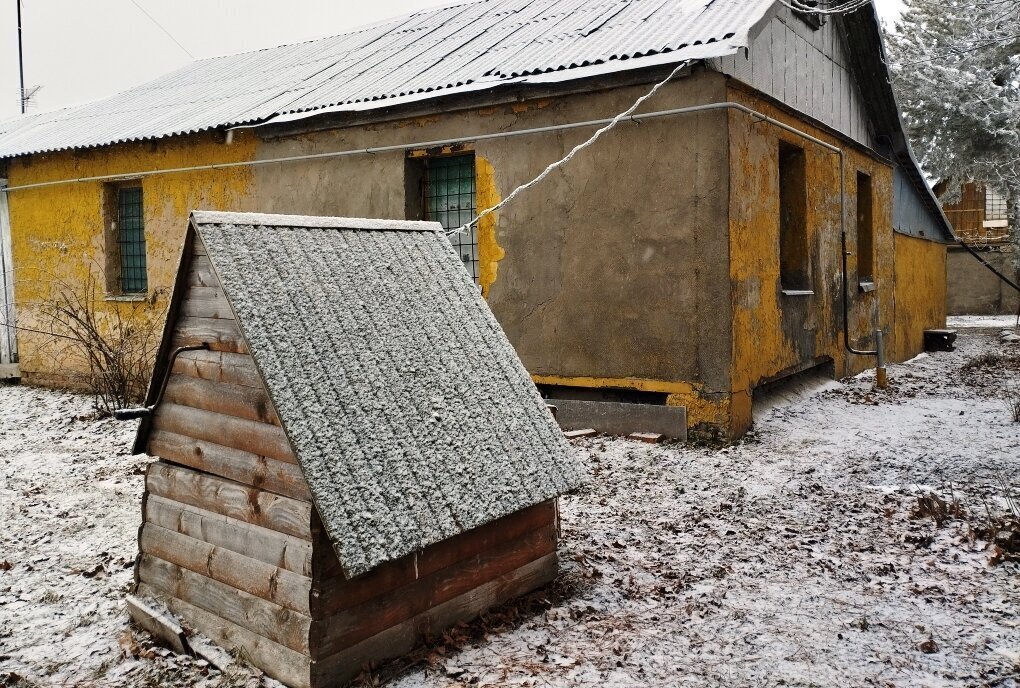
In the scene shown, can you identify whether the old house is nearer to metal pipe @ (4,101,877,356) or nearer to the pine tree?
metal pipe @ (4,101,877,356)

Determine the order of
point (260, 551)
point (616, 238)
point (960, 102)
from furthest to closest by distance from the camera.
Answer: point (960, 102), point (616, 238), point (260, 551)

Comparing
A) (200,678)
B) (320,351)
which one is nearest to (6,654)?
(200,678)

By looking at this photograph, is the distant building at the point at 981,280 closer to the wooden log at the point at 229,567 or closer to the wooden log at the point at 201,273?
the wooden log at the point at 201,273

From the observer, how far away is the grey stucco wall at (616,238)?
7234 mm

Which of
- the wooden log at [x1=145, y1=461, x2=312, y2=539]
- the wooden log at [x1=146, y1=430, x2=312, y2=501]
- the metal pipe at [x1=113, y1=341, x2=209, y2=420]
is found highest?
the metal pipe at [x1=113, y1=341, x2=209, y2=420]

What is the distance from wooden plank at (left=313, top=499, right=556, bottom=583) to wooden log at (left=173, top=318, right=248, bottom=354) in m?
0.83

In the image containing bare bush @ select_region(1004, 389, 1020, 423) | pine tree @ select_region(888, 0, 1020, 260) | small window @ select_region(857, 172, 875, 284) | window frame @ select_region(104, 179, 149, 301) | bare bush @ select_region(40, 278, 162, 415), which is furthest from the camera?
pine tree @ select_region(888, 0, 1020, 260)

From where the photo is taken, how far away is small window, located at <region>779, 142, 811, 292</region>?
916 centimetres

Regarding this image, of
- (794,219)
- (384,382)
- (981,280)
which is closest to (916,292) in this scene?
(794,219)

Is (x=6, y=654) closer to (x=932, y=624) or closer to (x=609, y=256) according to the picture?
(x=932, y=624)

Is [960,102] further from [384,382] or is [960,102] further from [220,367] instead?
[220,367]

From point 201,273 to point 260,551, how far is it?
123 centimetres

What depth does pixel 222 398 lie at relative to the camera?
356cm

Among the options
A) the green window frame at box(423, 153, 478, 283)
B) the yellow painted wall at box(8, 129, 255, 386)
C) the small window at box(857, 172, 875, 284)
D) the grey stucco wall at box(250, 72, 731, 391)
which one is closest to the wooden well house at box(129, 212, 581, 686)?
the grey stucco wall at box(250, 72, 731, 391)
